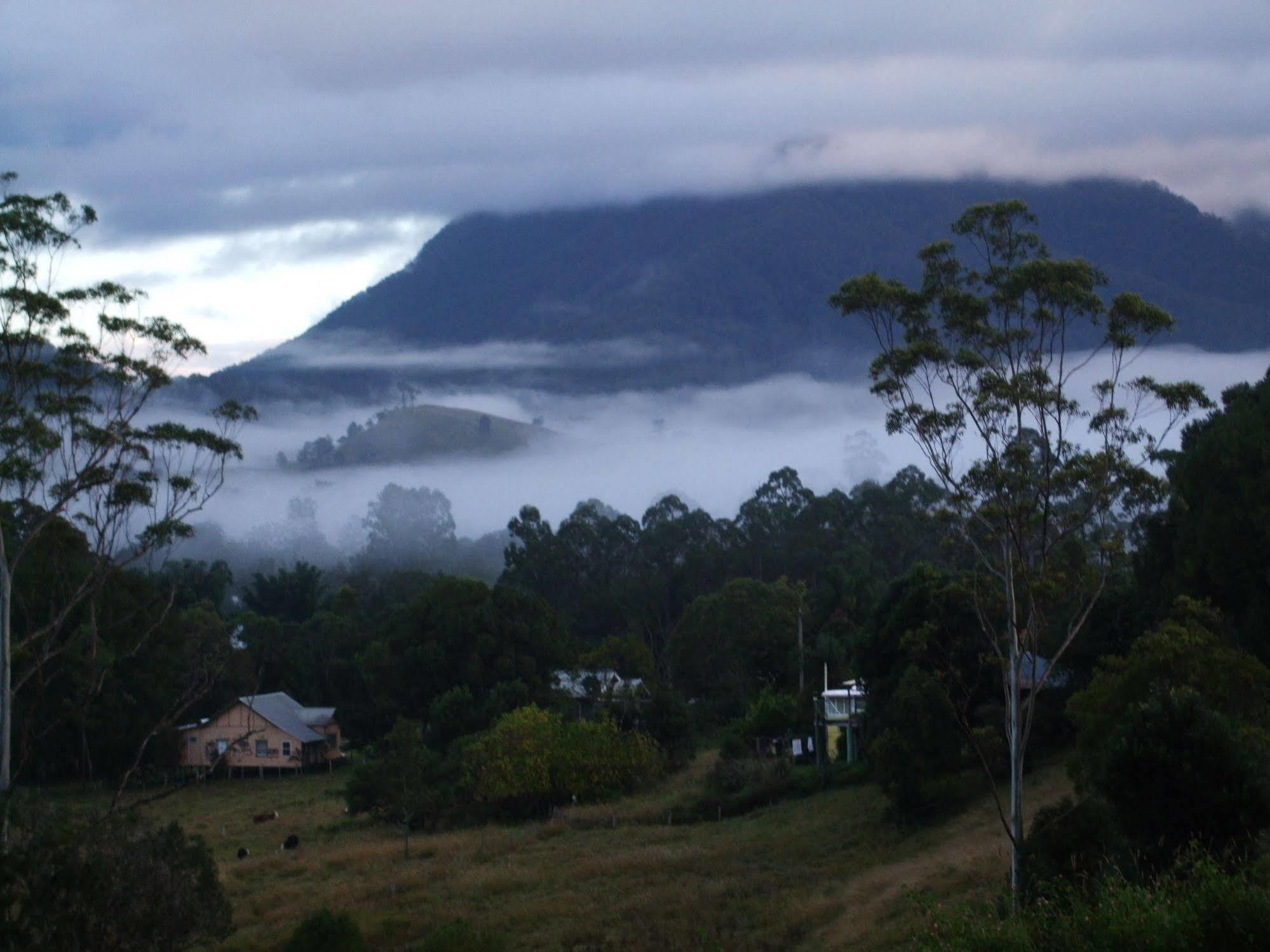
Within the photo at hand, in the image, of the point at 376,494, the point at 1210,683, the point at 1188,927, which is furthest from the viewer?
the point at 376,494

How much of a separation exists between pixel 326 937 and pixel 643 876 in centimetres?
942

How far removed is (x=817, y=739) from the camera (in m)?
41.5

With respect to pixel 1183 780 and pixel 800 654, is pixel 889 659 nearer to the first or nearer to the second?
pixel 800 654

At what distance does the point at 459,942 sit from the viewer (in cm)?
2056

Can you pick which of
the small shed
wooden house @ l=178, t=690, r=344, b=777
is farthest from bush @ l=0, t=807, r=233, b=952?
wooden house @ l=178, t=690, r=344, b=777

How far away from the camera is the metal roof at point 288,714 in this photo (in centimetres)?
5934

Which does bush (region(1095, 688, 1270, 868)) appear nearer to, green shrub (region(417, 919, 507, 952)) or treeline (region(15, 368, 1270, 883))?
treeline (region(15, 368, 1270, 883))

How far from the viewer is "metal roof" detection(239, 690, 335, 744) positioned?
59.3 m

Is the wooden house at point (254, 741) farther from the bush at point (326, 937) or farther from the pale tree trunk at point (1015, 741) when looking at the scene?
the pale tree trunk at point (1015, 741)

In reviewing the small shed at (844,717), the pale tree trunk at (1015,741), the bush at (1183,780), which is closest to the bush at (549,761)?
the small shed at (844,717)

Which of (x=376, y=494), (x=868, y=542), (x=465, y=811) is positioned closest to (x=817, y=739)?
(x=465, y=811)

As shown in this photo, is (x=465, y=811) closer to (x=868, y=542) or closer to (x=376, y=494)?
(x=868, y=542)

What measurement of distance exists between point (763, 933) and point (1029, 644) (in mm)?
6875

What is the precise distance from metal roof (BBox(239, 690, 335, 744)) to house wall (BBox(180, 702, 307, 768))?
1.20 feet
